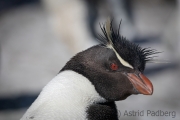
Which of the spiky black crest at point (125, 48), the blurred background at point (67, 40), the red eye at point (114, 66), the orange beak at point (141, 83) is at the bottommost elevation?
the blurred background at point (67, 40)

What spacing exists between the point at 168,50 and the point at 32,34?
1.90m

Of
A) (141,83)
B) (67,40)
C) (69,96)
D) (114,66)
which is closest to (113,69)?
(114,66)

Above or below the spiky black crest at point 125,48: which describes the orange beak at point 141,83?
below

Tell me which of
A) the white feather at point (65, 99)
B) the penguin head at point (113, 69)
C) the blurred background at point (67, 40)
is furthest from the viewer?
the blurred background at point (67, 40)

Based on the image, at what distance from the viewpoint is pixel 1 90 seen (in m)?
4.25

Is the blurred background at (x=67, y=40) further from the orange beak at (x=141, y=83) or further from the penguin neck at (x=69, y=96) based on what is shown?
the penguin neck at (x=69, y=96)

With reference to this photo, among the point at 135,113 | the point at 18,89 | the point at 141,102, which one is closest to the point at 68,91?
the point at 135,113

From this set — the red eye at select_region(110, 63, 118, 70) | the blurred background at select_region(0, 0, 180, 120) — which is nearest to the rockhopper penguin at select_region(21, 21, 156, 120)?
the red eye at select_region(110, 63, 118, 70)

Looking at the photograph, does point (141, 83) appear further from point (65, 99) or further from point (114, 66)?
point (65, 99)

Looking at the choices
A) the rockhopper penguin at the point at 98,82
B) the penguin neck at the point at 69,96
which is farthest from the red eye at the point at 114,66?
the penguin neck at the point at 69,96

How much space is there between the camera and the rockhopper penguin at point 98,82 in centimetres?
152

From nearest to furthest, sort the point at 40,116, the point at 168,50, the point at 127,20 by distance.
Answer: the point at 40,116 → the point at 168,50 → the point at 127,20

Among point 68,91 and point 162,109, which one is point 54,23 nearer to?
point 162,109

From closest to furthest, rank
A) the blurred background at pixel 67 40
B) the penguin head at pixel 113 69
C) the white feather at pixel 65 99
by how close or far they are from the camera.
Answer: the white feather at pixel 65 99
the penguin head at pixel 113 69
the blurred background at pixel 67 40
